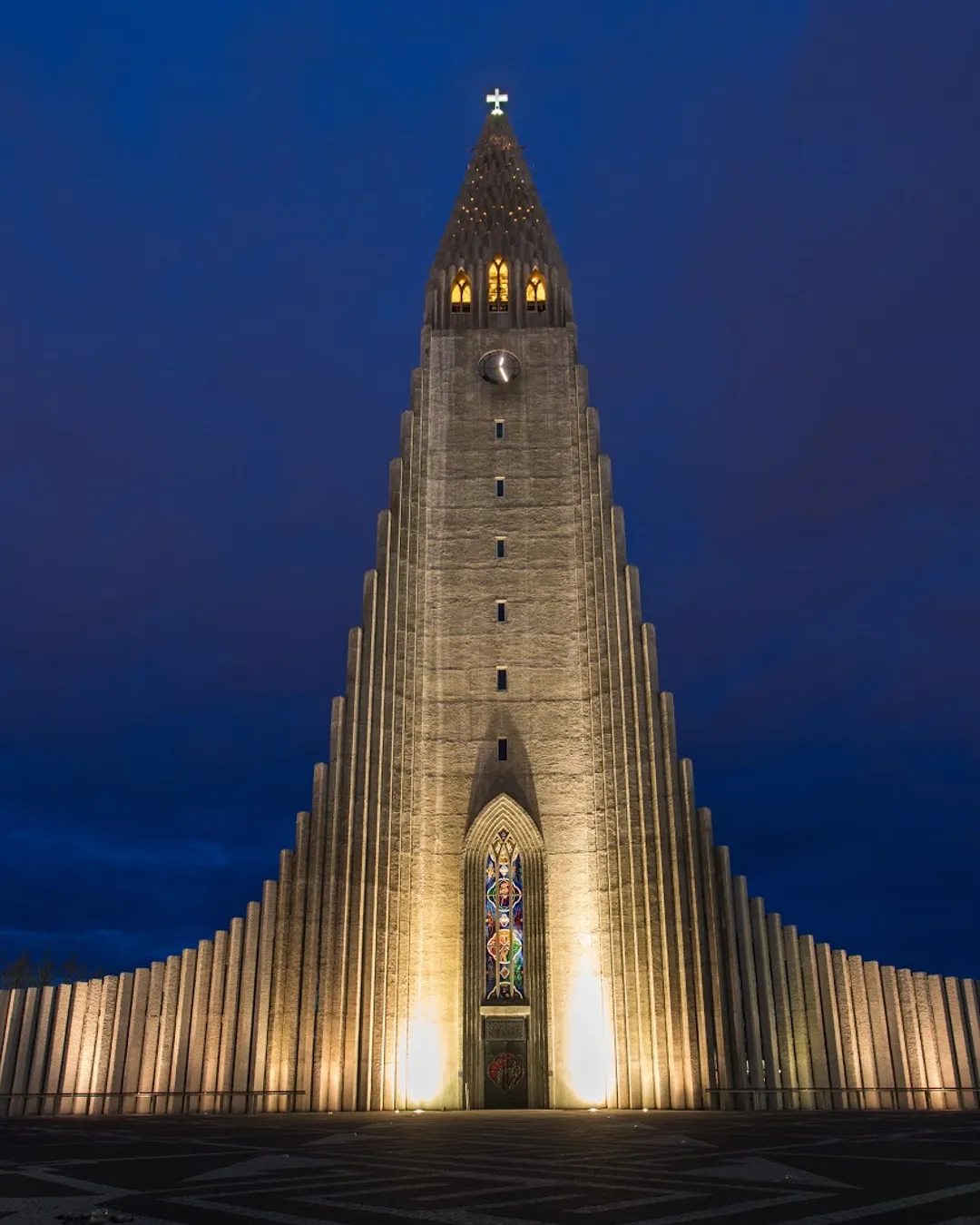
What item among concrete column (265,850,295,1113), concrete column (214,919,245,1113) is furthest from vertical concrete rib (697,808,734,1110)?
concrete column (214,919,245,1113)

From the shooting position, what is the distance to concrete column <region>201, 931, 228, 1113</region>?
74.9 ft

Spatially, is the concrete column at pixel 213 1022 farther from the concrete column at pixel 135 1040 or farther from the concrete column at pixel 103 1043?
the concrete column at pixel 103 1043

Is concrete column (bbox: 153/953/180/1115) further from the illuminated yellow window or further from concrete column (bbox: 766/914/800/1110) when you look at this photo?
the illuminated yellow window

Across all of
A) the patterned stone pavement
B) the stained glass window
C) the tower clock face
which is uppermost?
the tower clock face

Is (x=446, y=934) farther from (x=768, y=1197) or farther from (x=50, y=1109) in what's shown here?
(x=768, y=1197)

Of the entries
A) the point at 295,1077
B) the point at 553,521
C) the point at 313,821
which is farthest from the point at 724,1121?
the point at 553,521

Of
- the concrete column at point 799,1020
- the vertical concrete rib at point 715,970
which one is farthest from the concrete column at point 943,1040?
the vertical concrete rib at point 715,970

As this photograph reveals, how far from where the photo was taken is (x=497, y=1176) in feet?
23.9

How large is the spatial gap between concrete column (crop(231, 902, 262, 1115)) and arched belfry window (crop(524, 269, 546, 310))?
A: 64.8 ft

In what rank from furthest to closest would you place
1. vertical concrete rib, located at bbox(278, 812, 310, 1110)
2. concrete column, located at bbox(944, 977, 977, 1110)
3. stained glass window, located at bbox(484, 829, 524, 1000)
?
stained glass window, located at bbox(484, 829, 524, 1000) < concrete column, located at bbox(944, 977, 977, 1110) < vertical concrete rib, located at bbox(278, 812, 310, 1110)

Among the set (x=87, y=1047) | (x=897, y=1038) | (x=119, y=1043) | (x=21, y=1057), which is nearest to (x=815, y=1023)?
(x=897, y=1038)

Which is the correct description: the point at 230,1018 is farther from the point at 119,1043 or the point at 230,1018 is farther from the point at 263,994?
the point at 119,1043

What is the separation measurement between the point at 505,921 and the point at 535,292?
63.3ft

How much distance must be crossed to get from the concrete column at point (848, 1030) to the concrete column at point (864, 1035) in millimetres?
48
